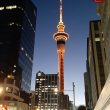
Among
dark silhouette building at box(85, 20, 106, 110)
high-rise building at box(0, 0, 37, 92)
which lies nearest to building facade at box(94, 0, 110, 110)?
dark silhouette building at box(85, 20, 106, 110)

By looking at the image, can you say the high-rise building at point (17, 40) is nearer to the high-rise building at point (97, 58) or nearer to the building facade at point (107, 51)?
the high-rise building at point (97, 58)

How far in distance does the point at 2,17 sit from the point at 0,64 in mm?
36253

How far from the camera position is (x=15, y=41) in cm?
13200

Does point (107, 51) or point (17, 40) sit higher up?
point (17, 40)

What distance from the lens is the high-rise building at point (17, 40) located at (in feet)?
410

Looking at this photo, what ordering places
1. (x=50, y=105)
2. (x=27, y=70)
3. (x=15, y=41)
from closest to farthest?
(x=15, y=41)
(x=27, y=70)
(x=50, y=105)

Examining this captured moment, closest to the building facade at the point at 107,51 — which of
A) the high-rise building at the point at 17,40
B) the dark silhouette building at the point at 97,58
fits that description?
the dark silhouette building at the point at 97,58

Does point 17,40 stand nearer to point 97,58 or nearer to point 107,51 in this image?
point 97,58

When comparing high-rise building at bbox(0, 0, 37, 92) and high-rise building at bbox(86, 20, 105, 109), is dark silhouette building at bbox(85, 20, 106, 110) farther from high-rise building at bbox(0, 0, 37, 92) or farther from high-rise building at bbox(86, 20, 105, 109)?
high-rise building at bbox(0, 0, 37, 92)

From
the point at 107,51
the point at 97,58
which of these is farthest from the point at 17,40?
the point at 107,51

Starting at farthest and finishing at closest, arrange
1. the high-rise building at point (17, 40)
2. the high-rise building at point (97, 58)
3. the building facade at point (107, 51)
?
the high-rise building at point (17, 40) → the high-rise building at point (97, 58) → the building facade at point (107, 51)

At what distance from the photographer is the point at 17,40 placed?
13212cm

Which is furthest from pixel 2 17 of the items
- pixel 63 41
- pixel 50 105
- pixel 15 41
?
pixel 50 105

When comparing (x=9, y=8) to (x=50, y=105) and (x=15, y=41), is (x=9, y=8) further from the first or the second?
(x=50, y=105)
